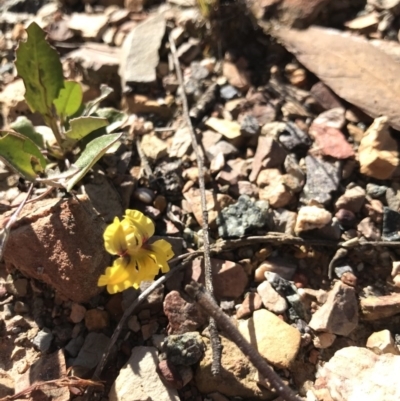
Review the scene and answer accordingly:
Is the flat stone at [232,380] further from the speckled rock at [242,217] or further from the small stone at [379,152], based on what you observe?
the small stone at [379,152]

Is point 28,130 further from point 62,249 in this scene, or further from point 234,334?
point 234,334

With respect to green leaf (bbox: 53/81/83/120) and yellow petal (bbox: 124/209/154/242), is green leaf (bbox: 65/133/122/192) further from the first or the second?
green leaf (bbox: 53/81/83/120)

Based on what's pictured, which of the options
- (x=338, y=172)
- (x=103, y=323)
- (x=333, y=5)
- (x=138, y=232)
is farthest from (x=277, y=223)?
(x=333, y=5)

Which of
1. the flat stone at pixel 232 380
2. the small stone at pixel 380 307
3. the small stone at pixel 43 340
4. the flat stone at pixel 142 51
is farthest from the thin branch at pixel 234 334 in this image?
the flat stone at pixel 142 51

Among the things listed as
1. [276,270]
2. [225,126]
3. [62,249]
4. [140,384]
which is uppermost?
[225,126]

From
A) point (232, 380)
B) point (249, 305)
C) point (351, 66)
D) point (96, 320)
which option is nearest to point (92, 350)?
point (96, 320)

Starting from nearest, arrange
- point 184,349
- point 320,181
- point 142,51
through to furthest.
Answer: point 184,349
point 320,181
point 142,51
